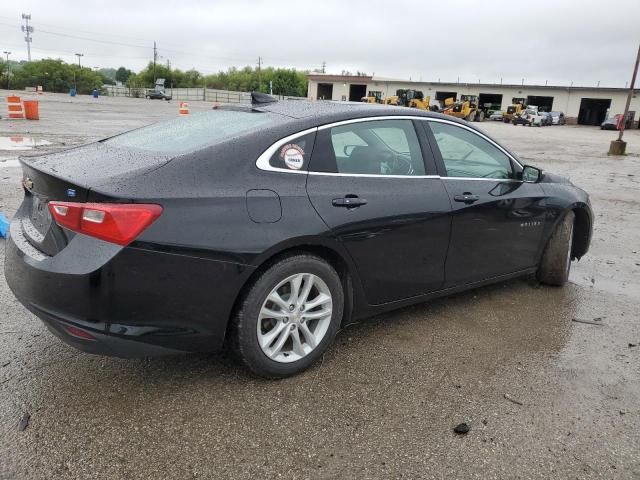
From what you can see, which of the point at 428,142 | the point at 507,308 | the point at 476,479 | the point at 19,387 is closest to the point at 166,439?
the point at 19,387

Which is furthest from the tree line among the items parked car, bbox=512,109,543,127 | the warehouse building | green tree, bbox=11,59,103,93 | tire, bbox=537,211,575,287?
tire, bbox=537,211,575,287

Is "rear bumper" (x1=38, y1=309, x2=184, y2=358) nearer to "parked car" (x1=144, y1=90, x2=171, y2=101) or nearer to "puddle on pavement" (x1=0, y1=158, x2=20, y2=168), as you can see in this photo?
"puddle on pavement" (x1=0, y1=158, x2=20, y2=168)

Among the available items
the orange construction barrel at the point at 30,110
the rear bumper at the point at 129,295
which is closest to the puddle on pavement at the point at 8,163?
the rear bumper at the point at 129,295

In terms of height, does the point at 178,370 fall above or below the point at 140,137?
below

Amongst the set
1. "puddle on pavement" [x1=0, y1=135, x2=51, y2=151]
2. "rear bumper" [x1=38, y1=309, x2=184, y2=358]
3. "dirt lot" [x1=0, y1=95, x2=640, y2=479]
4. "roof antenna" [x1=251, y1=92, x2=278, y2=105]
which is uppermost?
"roof antenna" [x1=251, y1=92, x2=278, y2=105]

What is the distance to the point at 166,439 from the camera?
255cm

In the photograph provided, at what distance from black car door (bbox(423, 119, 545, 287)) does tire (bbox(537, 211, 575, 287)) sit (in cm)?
27

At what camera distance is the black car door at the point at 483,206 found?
12.7 feet

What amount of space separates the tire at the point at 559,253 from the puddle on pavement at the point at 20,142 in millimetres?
11356

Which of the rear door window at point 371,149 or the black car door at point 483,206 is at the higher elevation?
the rear door window at point 371,149

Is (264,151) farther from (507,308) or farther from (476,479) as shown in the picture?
(507,308)

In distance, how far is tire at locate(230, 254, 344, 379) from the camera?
2.88 meters

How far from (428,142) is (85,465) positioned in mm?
2870

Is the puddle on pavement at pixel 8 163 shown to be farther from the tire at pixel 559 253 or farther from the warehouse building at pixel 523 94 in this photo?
the warehouse building at pixel 523 94
